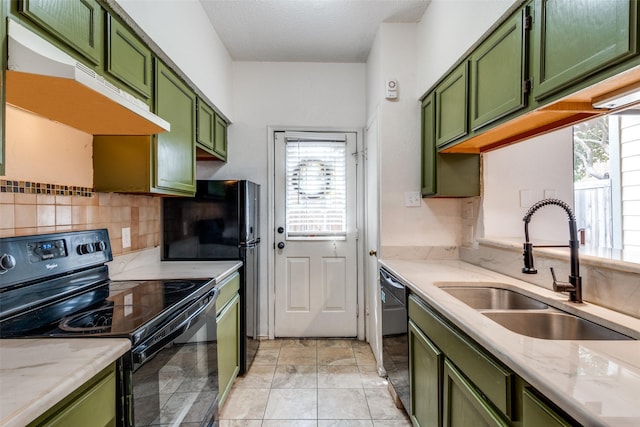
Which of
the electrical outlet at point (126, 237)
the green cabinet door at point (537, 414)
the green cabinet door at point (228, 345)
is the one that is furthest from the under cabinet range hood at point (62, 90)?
the green cabinet door at point (537, 414)

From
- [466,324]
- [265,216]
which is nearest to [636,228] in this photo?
[466,324]

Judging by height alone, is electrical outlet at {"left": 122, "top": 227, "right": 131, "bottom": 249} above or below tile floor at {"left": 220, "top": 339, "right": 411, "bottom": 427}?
above

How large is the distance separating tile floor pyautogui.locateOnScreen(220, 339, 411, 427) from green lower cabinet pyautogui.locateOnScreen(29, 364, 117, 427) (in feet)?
4.19

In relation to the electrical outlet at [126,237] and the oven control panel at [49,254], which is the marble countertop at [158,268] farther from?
the oven control panel at [49,254]

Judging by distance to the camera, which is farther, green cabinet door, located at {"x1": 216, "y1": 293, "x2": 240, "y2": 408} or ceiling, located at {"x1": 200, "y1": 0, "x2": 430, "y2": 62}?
ceiling, located at {"x1": 200, "y1": 0, "x2": 430, "y2": 62}

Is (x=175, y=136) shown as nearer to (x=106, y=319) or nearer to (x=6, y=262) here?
(x=6, y=262)

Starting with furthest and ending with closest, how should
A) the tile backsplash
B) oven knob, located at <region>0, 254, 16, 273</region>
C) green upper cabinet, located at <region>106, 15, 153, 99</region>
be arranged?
green upper cabinet, located at <region>106, 15, 153, 99</region>, the tile backsplash, oven knob, located at <region>0, 254, 16, 273</region>

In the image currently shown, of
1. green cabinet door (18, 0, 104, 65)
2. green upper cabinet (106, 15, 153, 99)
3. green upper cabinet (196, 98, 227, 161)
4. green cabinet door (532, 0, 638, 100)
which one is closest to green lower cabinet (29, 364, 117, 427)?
green cabinet door (18, 0, 104, 65)

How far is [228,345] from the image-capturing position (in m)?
2.12

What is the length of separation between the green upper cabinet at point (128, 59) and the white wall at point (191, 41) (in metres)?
0.08

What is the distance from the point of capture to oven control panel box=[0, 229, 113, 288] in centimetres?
120

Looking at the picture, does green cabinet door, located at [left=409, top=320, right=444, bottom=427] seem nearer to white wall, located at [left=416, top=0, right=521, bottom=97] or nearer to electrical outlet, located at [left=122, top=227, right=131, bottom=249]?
white wall, located at [left=416, top=0, right=521, bottom=97]

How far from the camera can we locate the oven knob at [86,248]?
1.55m

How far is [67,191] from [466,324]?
1788 mm
